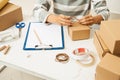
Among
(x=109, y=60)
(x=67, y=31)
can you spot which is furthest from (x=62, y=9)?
(x=109, y=60)

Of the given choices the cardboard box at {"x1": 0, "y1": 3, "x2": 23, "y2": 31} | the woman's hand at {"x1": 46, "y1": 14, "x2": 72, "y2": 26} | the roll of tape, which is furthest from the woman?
the roll of tape

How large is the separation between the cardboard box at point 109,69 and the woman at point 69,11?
1.28 feet

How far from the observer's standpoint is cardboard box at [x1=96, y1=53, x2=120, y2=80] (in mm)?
697

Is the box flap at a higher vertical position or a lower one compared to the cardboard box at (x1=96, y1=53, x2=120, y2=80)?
higher

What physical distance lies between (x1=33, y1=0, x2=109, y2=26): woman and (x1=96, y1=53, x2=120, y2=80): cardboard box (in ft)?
1.28

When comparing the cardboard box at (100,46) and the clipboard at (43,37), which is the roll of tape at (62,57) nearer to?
the clipboard at (43,37)

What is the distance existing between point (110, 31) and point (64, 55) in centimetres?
27

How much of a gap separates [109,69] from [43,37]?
1.63ft

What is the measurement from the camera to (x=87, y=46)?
40.0 inches

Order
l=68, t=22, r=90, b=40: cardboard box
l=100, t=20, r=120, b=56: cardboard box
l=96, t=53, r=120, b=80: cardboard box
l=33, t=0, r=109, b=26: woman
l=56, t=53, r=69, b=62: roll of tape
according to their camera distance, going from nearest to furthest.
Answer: l=96, t=53, r=120, b=80: cardboard box, l=100, t=20, r=120, b=56: cardboard box, l=56, t=53, r=69, b=62: roll of tape, l=68, t=22, r=90, b=40: cardboard box, l=33, t=0, r=109, b=26: woman

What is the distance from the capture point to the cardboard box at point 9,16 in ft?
3.84

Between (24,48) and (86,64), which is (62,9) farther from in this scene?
(86,64)

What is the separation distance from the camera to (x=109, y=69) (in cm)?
71

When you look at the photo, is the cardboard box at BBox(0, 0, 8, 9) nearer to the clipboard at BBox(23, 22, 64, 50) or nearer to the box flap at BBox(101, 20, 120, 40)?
the clipboard at BBox(23, 22, 64, 50)
